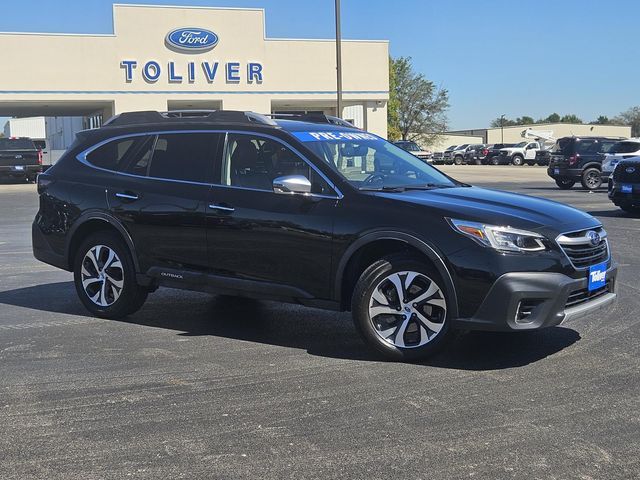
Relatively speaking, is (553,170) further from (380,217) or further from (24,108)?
(24,108)

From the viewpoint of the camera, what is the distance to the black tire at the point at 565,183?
25.6m

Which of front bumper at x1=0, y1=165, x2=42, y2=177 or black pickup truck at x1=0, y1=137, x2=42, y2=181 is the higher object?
black pickup truck at x1=0, y1=137, x2=42, y2=181

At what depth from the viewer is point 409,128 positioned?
82188 millimetres

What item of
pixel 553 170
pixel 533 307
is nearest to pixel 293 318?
pixel 533 307

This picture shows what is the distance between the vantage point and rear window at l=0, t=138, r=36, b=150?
30984mm

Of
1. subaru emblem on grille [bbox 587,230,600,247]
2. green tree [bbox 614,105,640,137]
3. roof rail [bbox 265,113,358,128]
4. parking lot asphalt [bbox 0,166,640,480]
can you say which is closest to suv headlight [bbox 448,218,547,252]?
subaru emblem on grille [bbox 587,230,600,247]

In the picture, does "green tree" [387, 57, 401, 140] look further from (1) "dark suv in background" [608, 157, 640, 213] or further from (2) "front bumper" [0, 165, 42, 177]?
(1) "dark suv in background" [608, 157, 640, 213]

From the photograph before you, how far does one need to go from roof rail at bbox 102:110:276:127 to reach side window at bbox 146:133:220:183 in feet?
0.58

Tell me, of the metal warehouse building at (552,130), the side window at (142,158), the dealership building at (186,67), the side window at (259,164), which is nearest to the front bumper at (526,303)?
the side window at (259,164)

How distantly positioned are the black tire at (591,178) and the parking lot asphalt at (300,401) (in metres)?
19.2

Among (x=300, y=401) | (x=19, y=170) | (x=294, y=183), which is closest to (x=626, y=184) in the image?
(x=294, y=183)

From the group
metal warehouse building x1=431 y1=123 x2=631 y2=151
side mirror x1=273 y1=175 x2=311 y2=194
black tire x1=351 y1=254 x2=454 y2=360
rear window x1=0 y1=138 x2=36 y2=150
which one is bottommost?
black tire x1=351 y1=254 x2=454 y2=360

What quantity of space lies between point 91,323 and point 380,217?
295cm

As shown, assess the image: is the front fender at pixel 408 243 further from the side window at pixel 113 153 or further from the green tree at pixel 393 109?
the green tree at pixel 393 109
